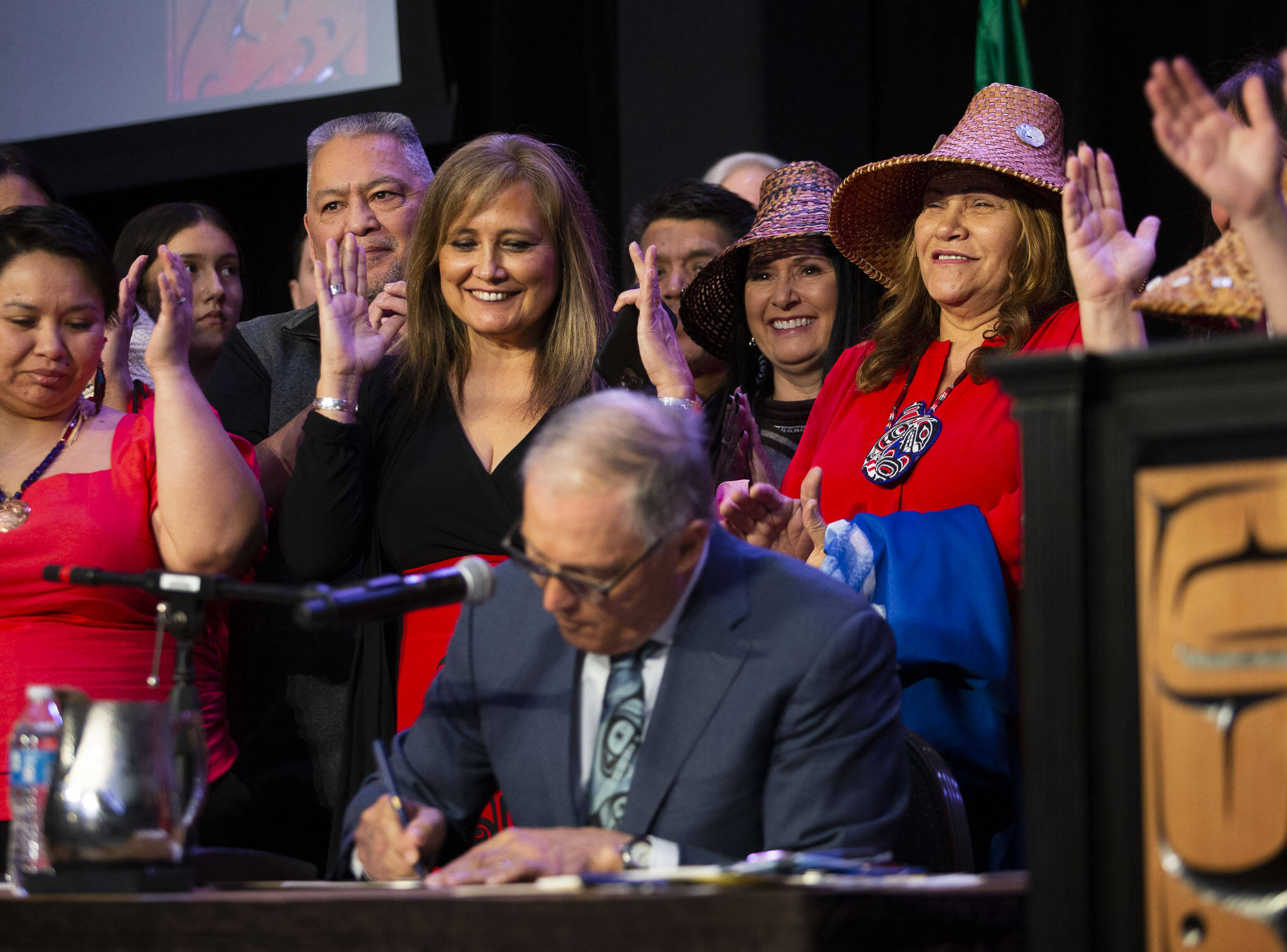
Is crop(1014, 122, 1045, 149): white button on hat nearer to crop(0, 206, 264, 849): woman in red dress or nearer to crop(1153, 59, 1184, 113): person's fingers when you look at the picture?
crop(1153, 59, 1184, 113): person's fingers

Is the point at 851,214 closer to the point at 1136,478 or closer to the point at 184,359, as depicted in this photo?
the point at 184,359

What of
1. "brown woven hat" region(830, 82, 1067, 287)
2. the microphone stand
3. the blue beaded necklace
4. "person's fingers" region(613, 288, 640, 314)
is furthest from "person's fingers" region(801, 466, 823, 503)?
the blue beaded necklace

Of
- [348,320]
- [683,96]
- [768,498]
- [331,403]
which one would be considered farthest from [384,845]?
[683,96]

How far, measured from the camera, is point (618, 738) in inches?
72.9

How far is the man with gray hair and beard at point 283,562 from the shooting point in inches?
111

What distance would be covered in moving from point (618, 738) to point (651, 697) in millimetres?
65

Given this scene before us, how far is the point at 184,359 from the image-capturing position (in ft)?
8.44

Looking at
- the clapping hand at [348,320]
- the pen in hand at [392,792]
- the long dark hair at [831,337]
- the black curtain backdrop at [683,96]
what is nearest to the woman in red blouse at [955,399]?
the long dark hair at [831,337]

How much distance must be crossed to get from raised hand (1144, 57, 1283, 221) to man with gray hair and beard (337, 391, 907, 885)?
638mm

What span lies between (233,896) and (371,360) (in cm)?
153

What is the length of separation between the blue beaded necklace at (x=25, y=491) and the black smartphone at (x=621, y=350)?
0.94 meters

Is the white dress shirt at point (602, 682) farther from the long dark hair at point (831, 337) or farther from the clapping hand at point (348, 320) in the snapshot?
Answer: the long dark hair at point (831, 337)

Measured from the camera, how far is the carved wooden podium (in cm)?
121

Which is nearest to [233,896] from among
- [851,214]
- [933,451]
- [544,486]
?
[544,486]
